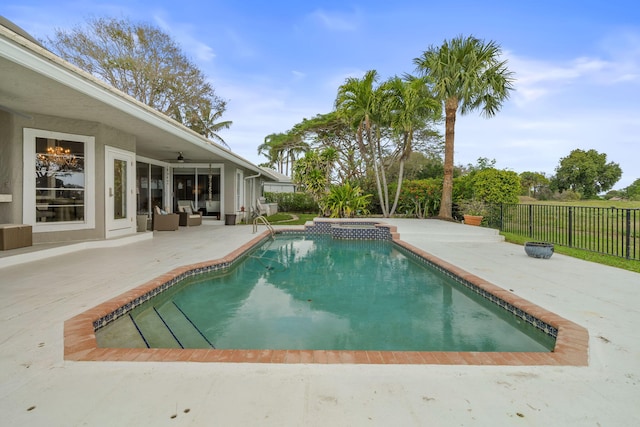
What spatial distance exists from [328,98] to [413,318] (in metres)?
23.5

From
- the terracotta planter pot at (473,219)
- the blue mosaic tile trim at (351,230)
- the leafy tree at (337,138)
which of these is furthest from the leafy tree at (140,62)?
the terracotta planter pot at (473,219)

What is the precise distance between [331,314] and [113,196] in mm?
6599

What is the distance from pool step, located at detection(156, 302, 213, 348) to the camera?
10.8ft

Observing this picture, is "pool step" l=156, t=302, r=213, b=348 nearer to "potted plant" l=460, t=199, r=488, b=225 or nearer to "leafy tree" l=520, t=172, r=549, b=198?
"potted plant" l=460, t=199, r=488, b=225

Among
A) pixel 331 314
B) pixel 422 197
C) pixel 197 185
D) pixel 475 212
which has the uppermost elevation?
pixel 197 185

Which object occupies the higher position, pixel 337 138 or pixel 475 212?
pixel 337 138

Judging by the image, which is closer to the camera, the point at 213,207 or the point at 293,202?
the point at 213,207

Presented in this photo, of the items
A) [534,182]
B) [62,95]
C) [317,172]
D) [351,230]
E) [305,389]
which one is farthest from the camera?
[534,182]

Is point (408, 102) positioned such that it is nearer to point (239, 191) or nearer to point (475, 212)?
point (475, 212)

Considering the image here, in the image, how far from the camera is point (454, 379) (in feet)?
7.39

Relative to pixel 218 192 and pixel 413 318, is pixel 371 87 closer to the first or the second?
pixel 218 192

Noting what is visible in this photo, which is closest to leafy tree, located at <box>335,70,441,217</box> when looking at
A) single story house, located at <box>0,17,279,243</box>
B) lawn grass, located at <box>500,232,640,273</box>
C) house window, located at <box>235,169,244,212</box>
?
house window, located at <box>235,169,244,212</box>

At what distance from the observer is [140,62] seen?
20.0 metres

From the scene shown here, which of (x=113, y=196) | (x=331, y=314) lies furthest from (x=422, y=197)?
(x=331, y=314)
